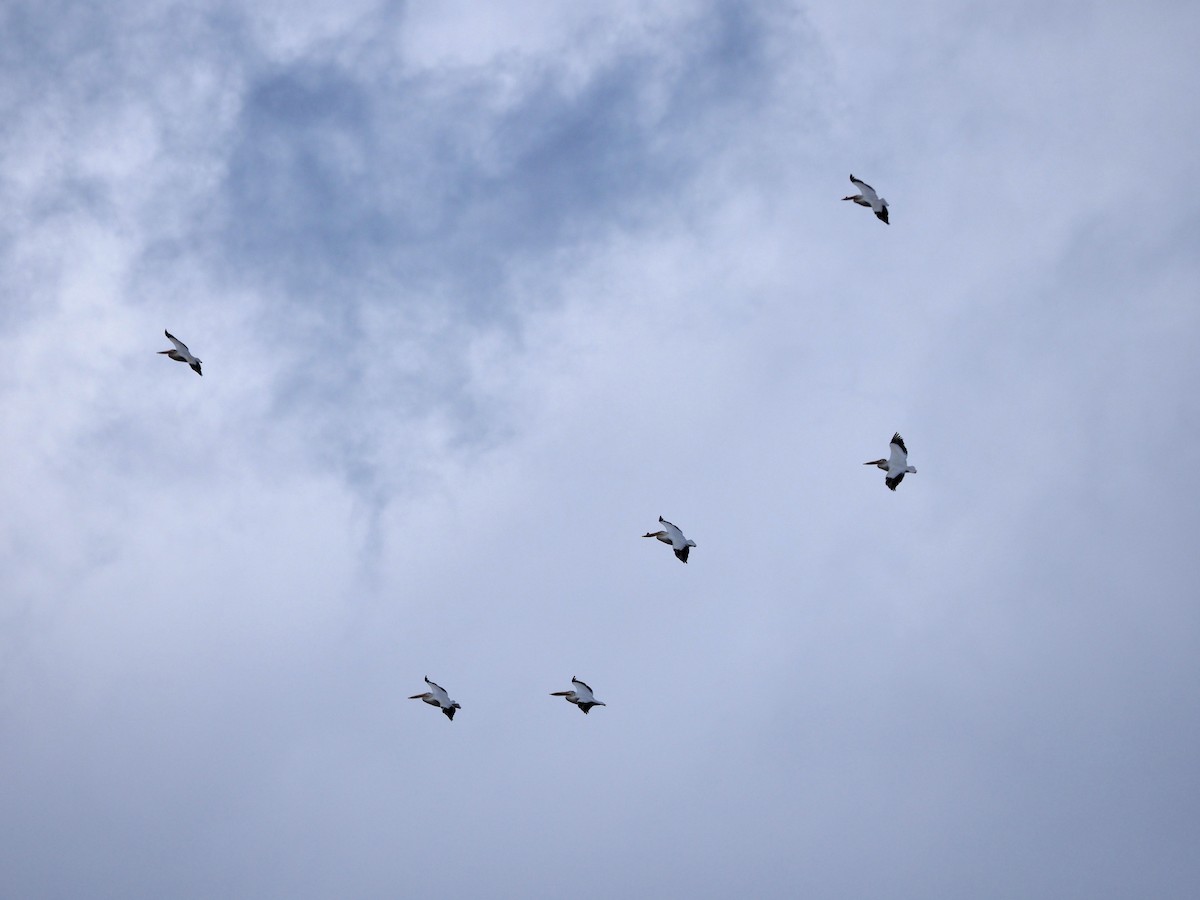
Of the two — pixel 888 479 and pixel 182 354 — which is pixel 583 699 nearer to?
pixel 888 479

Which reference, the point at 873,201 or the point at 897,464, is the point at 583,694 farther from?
the point at 873,201

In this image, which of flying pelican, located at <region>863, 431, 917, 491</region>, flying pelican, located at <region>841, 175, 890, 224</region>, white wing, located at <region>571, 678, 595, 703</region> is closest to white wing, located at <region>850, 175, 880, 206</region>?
flying pelican, located at <region>841, 175, 890, 224</region>

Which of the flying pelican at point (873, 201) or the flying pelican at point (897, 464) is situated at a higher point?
the flying pelican at point (873, 201)

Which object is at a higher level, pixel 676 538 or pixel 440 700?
pixel 676 538

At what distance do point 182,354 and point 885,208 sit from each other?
4000 cm

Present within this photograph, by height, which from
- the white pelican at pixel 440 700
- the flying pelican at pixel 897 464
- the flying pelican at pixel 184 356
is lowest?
the white pelican at pixel 440 700

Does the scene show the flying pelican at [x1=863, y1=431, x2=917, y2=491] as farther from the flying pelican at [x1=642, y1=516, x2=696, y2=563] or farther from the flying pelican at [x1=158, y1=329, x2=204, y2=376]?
the flying pelican at [x1=158, y1=329, x2=204, y2=376]

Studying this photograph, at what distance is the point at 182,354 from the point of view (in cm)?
6981

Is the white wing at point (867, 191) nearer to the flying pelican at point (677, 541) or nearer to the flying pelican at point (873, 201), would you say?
the flying pelican at point (873, 201)

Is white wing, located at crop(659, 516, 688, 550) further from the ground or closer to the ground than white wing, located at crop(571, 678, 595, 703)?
further from the ground

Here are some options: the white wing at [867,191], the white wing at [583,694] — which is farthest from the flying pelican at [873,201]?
the white wing at [583,694]

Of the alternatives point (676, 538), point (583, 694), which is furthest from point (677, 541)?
point (583, 694)

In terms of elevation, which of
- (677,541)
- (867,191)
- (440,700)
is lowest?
(440,700)

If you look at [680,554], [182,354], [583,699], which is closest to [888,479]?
[680,554]
